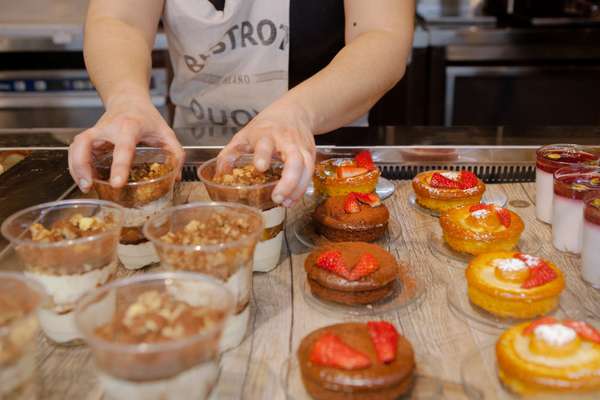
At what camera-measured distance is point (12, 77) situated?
4.27 m

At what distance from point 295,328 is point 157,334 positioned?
47 cm

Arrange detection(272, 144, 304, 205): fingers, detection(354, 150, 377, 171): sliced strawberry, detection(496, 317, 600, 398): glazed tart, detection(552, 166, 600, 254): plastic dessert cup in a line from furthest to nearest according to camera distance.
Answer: detection(354, 150, 377, 171): sliced strawberry, detection(552, 166, 600, 254): plastic dessert cup, detection(272, 144, 304, 205): fingers, detection(496, 317, 600, 398): glazed tart

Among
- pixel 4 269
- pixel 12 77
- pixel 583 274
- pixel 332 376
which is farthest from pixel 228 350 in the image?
pixel 12 77

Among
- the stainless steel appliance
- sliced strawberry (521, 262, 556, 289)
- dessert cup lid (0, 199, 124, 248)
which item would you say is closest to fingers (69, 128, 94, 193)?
dessert cup lid (0, 199, 124, 248)

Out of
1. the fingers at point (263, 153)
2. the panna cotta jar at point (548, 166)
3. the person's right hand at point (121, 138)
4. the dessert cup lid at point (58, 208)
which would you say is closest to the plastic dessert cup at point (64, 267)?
the dessert cup lid at point (58, 208)

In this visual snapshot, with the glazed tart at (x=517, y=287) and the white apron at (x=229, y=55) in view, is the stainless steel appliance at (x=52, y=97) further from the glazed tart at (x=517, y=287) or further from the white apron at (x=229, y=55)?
the glazed tart at (x=517, y=287)

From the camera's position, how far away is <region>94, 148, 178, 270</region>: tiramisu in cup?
1.75 meters

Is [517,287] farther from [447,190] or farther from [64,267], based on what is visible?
[64,267]

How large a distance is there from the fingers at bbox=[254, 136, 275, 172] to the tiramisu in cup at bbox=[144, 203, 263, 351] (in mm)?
124

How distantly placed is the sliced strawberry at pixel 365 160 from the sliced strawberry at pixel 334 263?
1.97 feet

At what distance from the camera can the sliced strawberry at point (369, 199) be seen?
203cm

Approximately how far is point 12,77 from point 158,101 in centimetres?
92

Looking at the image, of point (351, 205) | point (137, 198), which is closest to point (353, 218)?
point (351, 205)

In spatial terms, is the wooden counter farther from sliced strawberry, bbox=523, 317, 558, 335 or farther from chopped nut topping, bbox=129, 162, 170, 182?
chopped nut topping, bbox=129, 162, 170, 182
